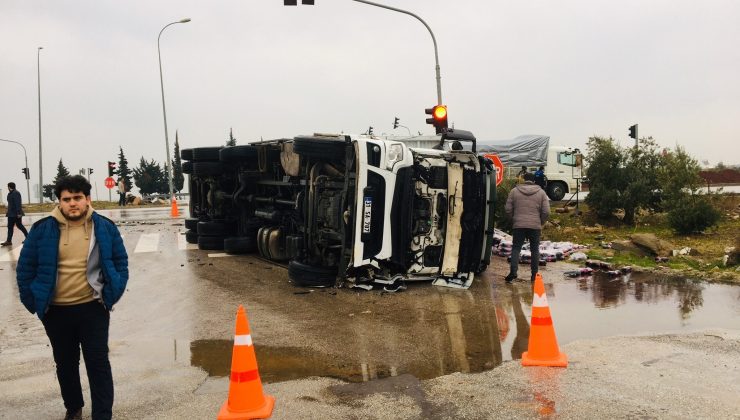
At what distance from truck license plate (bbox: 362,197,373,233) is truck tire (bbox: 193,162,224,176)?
476 cm

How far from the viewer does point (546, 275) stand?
30.9 feet

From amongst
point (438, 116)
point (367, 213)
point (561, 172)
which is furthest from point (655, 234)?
point (561, 172)

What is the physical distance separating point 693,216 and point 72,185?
12.7 metres

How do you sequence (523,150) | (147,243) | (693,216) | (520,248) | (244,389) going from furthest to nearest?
(523,150) → (147,243) → (693,216) → (520,248) → (244,389)

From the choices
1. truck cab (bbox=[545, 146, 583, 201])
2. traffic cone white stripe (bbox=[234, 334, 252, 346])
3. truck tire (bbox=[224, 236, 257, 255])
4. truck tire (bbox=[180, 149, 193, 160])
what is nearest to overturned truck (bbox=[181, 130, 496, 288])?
truck tire (bbox=[224, 236, 257, 255])

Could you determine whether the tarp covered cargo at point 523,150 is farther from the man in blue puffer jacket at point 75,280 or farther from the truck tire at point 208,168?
the man in blue puffer jacket at point 75,280

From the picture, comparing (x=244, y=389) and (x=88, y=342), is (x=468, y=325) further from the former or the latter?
(x=88, y=342)

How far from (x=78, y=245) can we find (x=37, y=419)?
1.24 meters

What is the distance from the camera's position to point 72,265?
149 inches

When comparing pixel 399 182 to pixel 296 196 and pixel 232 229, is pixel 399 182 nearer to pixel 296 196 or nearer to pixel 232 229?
pixel 296 196

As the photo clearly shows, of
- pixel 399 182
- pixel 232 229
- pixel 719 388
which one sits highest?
pixel 399 182

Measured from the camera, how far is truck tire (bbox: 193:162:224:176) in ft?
37.3

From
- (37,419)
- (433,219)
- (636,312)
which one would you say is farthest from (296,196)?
(37,419)

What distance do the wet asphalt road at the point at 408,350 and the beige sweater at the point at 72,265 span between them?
2.96 feet
